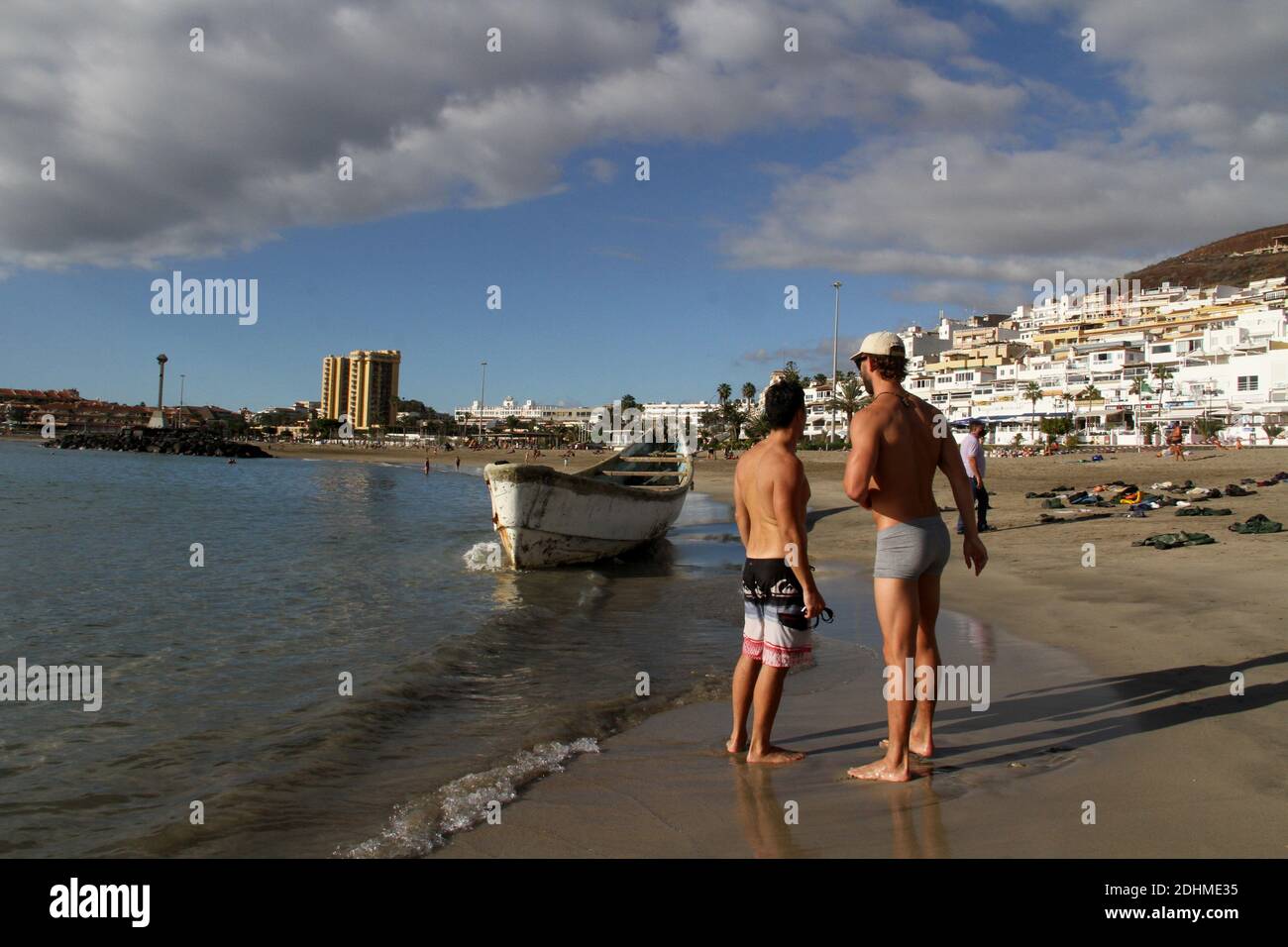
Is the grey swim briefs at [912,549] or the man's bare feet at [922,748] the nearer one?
the grey swim briefs at [912,549]

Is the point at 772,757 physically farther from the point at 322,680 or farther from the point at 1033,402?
the point at 1033,402

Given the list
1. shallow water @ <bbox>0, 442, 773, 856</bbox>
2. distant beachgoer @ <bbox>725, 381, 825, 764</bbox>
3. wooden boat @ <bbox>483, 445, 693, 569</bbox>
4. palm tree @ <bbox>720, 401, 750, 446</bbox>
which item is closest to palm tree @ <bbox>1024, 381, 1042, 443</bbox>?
palm tree @ <bbox>720, 401, 750, 446</bbox>

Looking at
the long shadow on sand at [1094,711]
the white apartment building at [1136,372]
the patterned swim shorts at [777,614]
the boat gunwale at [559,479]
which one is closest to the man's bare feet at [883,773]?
the long shadow on sand at [1094,711]

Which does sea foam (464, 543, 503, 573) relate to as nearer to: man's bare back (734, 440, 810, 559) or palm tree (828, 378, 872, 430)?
man's bare back (734, 440, 810, 559)

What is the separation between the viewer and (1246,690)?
5.48 metres

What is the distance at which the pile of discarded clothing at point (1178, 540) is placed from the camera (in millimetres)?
12216

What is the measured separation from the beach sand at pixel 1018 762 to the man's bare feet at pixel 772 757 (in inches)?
2.3

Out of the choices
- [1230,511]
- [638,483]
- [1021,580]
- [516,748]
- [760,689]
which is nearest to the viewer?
[760,689]

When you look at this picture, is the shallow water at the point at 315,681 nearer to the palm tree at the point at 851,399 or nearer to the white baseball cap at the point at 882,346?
the white baseball cap at the point at 882,346

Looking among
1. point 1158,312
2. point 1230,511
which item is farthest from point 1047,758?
point 1158,312

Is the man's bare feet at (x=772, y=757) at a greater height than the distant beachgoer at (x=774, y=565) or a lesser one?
lesser
